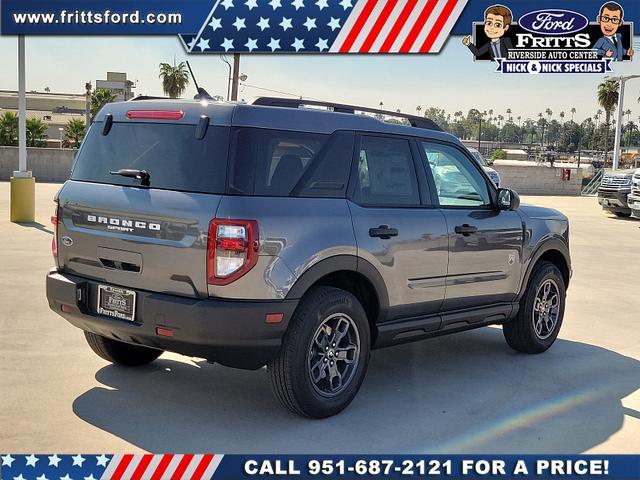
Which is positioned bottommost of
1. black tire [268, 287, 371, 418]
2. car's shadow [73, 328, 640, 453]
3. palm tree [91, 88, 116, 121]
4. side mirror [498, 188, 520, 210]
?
car's shadow [73, 328, 640, 453]

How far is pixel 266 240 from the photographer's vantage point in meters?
4.48

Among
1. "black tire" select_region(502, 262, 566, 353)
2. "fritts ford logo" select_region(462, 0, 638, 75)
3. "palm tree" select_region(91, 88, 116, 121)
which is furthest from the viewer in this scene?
"palm tree" select_region(91, 88, 116, 121)

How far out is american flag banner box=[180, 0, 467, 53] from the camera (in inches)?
568

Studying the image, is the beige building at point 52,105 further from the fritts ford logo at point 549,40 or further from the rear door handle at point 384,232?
the rear door handle at point 384,232

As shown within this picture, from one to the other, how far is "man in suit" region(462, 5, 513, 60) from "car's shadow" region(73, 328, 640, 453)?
12215 mm

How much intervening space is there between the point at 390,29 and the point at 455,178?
29.4ft

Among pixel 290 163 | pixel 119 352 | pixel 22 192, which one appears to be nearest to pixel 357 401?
pixel 290 163

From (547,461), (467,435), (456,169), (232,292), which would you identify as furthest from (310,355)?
(456,169)

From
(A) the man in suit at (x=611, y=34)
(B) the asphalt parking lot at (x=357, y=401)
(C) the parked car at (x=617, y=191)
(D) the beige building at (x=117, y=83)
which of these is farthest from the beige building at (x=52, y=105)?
(B) the asphalt parking lot at (x=357, y=401)

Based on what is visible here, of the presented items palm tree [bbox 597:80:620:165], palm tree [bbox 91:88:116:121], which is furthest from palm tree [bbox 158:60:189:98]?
palm tree [bbox 597:80:620:165]

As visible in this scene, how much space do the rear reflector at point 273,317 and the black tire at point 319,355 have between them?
16 centimetres

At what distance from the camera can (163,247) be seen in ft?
15.1

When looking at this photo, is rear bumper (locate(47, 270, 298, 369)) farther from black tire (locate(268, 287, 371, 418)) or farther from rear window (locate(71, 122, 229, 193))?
rear window (locate(71, 122, 229, 193))

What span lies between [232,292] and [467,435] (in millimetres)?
1644
